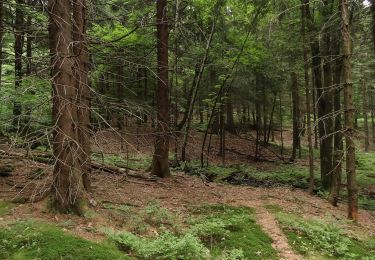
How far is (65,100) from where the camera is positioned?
6.64 metres

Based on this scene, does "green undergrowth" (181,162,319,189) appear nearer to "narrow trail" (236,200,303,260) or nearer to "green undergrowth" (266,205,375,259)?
"narrow trail" (236,200,303,260)

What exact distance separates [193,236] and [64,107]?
3446mm

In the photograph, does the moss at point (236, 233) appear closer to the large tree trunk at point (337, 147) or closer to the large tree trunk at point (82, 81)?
the large tree trunk at point (82, 81)

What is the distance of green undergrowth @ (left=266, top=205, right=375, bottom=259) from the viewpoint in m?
7.70

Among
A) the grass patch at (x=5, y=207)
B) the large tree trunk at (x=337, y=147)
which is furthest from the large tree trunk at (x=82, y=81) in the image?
the large tree trunk at (x=337, y=147)

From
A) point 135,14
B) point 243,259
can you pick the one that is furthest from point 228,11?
point 243,259

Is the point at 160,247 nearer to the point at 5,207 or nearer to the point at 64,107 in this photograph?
the point at 64,107

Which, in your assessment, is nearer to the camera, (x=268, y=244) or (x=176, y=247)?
(x=176, y=247)

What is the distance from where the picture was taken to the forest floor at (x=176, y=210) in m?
6.89

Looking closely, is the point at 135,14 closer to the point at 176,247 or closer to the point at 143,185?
the point at 143,185

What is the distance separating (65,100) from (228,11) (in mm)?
16212

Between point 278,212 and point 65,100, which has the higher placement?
point 65,100

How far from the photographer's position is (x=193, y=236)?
7031 mm

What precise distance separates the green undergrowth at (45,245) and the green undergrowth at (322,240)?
418 centimetres
